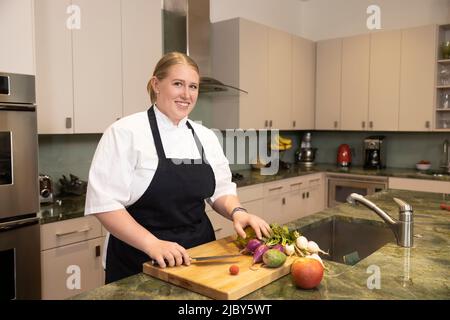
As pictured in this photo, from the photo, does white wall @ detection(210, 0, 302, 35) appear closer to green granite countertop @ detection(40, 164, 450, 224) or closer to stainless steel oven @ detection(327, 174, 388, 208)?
green granite countertop @ detection(40, 164, 450, 224)

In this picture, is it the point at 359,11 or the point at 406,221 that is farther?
the point at 359,11

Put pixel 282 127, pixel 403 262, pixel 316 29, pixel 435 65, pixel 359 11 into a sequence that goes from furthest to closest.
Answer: pixel 316 29 < pixel 359 11 < pixel 282 127 < pixel 435 65 < pixel 403 262

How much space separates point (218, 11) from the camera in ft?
13.5

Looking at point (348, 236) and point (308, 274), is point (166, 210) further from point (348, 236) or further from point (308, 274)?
point (348, 236)

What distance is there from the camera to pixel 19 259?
2.13 metres

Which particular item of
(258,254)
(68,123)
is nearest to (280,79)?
(68,123)

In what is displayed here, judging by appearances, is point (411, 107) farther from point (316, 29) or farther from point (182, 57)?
point (182, 57)

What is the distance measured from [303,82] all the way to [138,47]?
2298mm

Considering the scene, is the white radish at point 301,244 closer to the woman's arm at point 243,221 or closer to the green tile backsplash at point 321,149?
the woman's arm at point 243,221

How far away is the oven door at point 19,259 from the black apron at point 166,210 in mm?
709

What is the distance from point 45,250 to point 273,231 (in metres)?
1.40

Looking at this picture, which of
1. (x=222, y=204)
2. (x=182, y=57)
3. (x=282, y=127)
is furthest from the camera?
(x=282, y=127)

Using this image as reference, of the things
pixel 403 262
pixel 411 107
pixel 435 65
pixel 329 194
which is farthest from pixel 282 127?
pixel 403 262

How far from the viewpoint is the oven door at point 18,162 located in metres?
2.06
